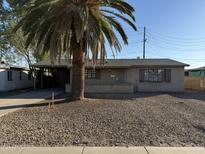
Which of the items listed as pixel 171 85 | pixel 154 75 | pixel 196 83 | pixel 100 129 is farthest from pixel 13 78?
pixel 196 83

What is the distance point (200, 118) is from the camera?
8.59 metres

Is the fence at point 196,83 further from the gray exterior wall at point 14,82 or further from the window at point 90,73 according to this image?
the gray exterior wall at point 14,82

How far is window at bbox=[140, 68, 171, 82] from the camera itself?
2036cm

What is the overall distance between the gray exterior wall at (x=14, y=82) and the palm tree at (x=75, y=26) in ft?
34.5

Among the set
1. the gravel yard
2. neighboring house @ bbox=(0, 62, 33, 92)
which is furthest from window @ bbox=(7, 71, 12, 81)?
the gravel yard

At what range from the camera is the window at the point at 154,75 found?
20.4 metres

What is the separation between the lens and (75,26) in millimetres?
11031

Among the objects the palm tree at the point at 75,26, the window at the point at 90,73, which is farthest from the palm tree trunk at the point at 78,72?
the window at the point at 90,73

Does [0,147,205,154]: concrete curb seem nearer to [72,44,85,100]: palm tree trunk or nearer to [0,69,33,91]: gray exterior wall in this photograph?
[72,44,85,100]: palm tree trunk

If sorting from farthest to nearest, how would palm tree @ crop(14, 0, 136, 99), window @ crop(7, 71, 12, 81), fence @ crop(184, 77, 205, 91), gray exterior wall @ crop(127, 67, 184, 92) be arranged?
fence @ crop(184, 77, 205, 91), window @ crop(7, 71, 12, 81), gray exterior wall @ crop(127, 67, 184, 92), palm tree @ crop(14, 0, 136, 99)

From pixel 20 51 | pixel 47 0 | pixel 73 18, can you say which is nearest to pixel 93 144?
pixel 73 18

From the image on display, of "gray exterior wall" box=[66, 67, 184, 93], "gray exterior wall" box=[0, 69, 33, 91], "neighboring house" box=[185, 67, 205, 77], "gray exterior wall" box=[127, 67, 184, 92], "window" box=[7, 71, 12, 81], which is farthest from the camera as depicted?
"neighboring house" box=[185, 67, 205, 77]

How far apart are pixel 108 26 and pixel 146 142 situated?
8303 mm

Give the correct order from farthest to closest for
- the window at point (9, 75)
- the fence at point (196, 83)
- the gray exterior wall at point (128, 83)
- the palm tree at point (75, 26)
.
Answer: the fence at point (196, 83), the window at point (9, 75), the gray exterior wall at point (128, 83), the palm tree at point (75, 26)
